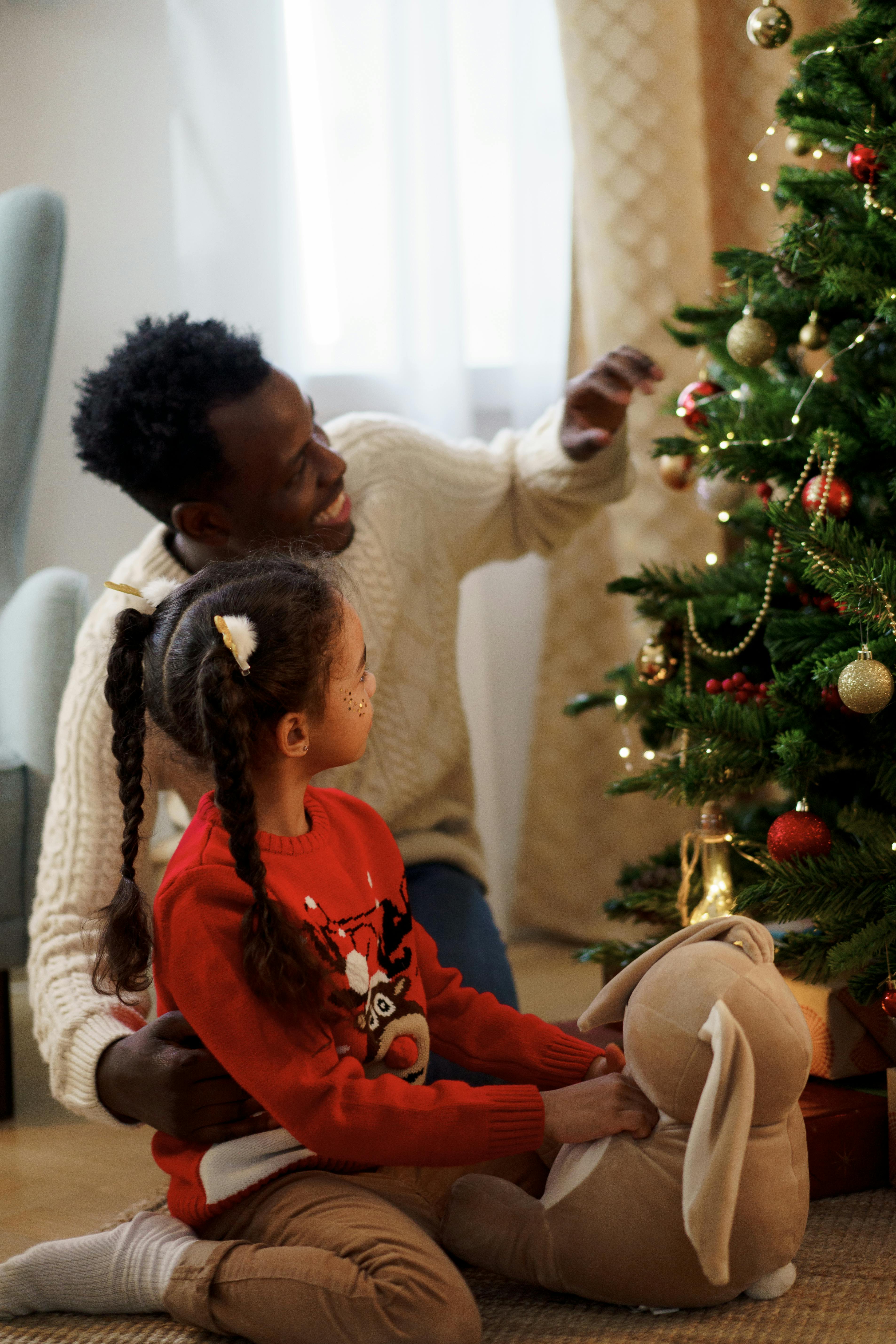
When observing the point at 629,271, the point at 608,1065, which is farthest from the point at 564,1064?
the point at 629,271

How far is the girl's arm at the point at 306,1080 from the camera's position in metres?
0.78

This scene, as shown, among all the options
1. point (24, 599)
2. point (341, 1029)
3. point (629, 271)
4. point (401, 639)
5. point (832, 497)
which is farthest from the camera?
point (629, 271)

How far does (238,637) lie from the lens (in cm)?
79

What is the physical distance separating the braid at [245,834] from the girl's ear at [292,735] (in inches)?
1.5

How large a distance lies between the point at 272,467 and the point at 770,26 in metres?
0.58

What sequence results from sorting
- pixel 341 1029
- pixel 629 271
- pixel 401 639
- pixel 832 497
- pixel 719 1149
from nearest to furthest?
pixel 719 1149 < pixel 341 1029 < pixel 832 497 < pixel 401 639 < pixel 629 271

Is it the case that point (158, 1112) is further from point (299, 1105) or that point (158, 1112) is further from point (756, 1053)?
point (756, 1053)

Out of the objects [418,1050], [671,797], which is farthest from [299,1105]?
[671,797]

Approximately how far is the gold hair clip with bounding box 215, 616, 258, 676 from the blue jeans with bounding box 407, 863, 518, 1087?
44 cm

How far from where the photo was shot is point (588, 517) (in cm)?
142

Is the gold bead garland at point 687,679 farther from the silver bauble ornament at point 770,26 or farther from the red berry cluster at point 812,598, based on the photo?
the silver bauble ornament at point 770,26

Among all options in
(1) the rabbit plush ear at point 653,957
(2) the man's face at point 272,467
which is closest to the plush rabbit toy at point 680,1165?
(1) the rabbit plush ear at point 653,957

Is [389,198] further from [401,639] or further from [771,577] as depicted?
[771,577]

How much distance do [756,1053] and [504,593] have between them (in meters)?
1.21
